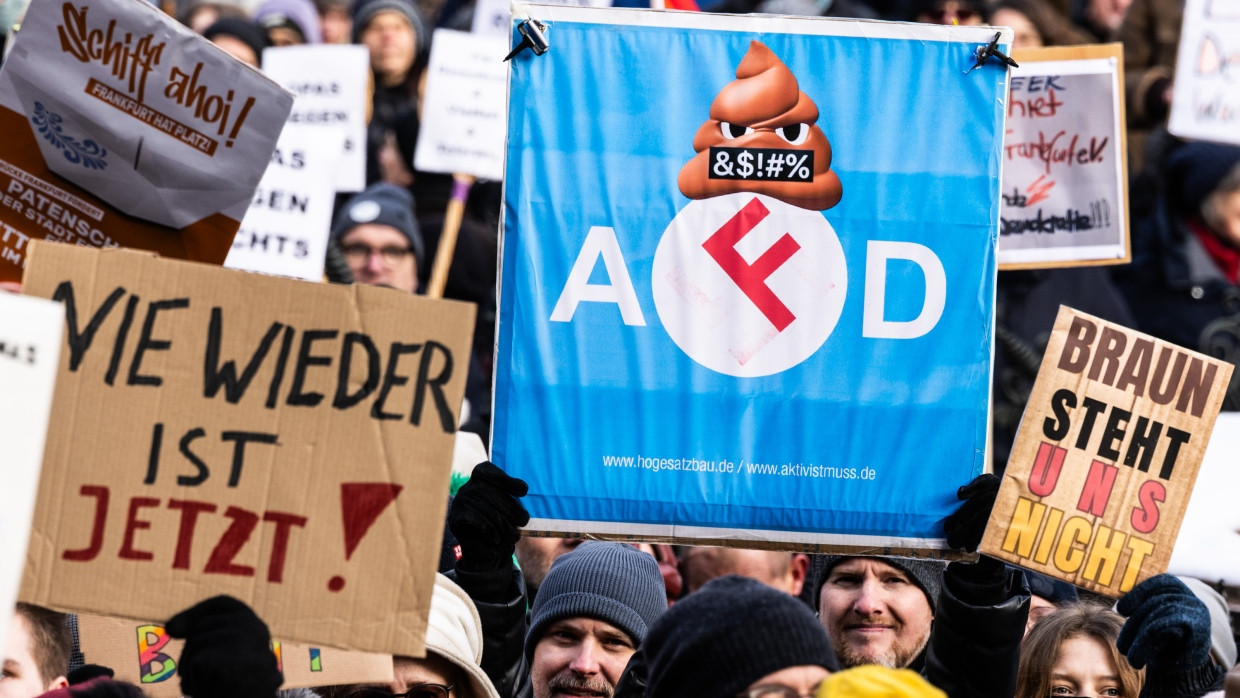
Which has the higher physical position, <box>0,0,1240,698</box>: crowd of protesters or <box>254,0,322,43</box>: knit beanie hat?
<box>254,0,322,43</box>: knit beanie hat

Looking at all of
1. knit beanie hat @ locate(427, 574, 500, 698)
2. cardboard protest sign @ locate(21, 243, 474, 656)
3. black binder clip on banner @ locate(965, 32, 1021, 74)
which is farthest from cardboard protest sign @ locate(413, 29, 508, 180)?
cardboard protest sign @ locate(21, 243, 474, 656)

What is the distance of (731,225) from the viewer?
4.27 m

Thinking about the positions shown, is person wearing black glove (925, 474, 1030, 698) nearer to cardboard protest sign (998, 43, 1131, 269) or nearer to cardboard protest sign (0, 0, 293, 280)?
cardboard protest sign (0, 0, 293, 280)

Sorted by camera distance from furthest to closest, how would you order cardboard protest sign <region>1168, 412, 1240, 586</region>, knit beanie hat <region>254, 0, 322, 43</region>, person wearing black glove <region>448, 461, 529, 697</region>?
knit beanie hat <region>254, 0, 322, 43</region> < cardboard protest sign <region>1168, 412, 1240, 586</region> < person wearing black glove <region>448, 461, 529, 697</region>

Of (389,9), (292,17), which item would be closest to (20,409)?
(389,9)

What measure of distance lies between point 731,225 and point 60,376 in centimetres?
182

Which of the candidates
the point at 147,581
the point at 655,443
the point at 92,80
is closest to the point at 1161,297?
the point at 655,443


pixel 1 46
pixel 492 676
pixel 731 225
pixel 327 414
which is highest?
pixel 1 46

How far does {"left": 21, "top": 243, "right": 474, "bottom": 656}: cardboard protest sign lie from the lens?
3.07m

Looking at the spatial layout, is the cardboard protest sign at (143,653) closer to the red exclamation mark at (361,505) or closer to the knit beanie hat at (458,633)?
the knit beanie hat at (458,633)

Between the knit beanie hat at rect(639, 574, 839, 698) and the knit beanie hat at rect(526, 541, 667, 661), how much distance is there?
1.42 meters

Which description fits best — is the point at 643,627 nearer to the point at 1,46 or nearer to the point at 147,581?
the point at 147,581

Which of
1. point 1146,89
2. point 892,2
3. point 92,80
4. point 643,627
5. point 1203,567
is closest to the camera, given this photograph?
point 92,80

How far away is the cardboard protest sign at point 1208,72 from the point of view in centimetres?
717
